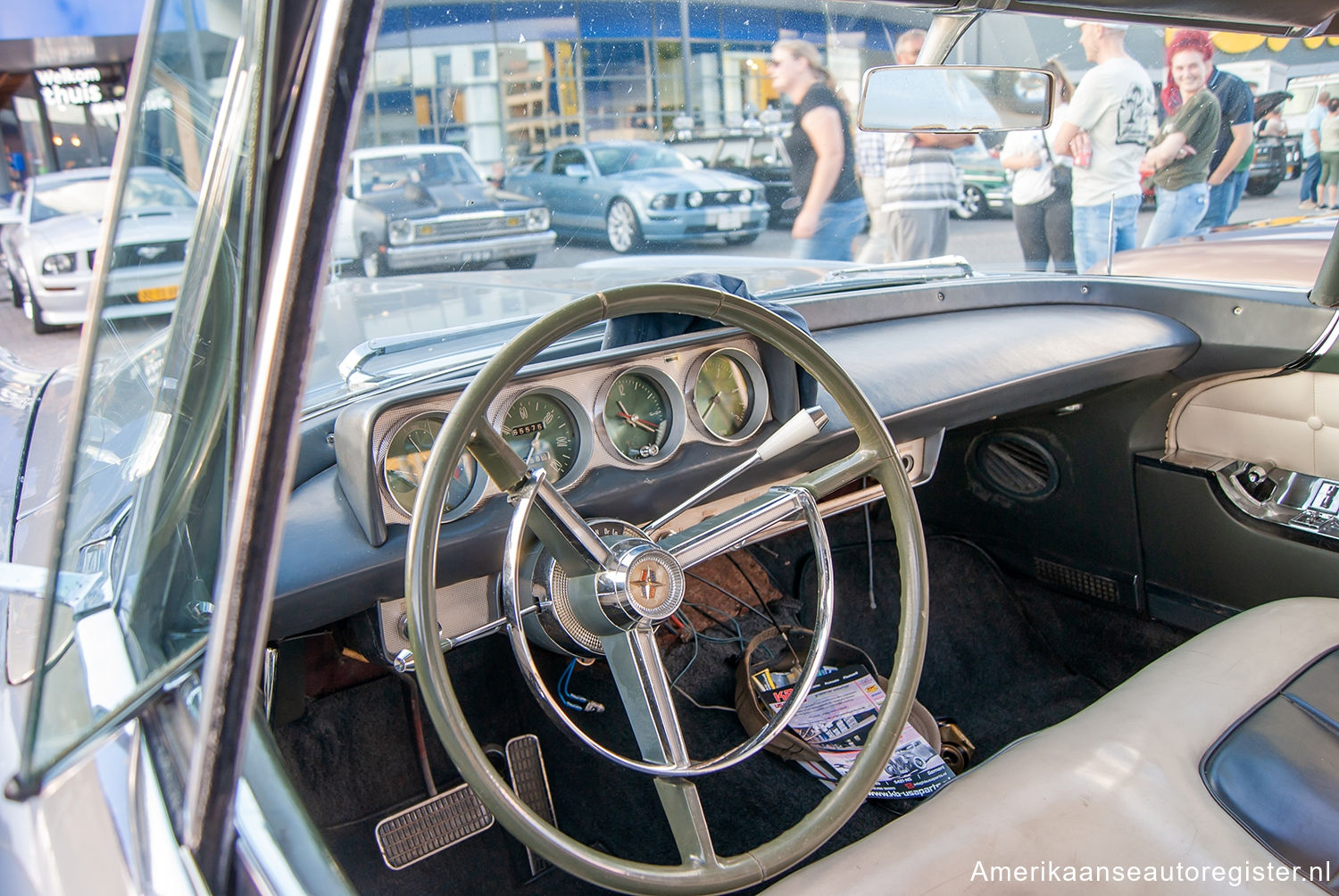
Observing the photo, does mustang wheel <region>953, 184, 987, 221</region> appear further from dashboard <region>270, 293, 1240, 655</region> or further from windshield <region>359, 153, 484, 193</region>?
windshield <region>359, 153, 484, 193</region>

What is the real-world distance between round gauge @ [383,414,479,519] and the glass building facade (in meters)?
0.47

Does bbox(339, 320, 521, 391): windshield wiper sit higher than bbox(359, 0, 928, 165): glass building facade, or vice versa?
bbox(359, 0, 928, 165): glass building facade

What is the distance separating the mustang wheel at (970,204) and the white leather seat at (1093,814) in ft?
5.16

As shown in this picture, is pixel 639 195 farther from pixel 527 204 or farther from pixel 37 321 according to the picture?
pixel 37 321

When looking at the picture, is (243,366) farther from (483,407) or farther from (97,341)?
(483,407)

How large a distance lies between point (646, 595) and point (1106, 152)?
84.0 inches

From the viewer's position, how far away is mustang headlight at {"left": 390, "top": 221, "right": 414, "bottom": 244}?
1.88m

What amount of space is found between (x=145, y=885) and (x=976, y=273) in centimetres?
246

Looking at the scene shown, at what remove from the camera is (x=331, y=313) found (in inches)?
69.2

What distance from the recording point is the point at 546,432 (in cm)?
175

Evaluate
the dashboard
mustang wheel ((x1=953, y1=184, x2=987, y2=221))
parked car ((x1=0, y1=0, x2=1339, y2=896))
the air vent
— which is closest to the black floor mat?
parked car ((x1=0, y1=0, x2=1339, y2=896))

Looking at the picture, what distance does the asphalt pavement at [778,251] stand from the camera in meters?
1.35

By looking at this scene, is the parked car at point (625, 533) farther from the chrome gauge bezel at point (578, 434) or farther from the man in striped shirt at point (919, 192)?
the man in striped shirt at point (919, 192)

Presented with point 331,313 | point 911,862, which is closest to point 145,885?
point 911,862
